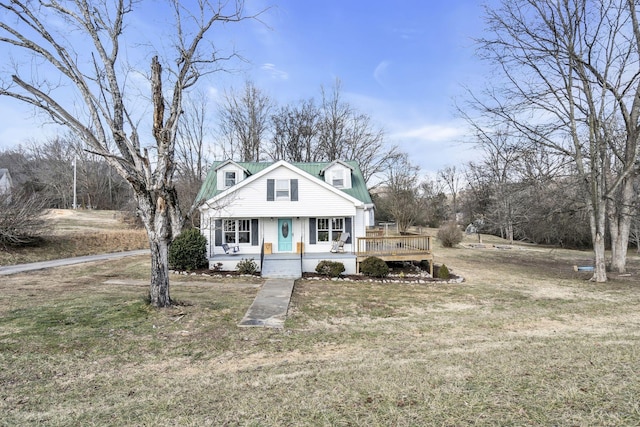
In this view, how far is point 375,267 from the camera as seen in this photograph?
14.5 meters

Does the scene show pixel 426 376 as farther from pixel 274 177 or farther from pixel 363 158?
pixel 363 158

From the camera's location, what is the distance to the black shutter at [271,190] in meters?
16.4

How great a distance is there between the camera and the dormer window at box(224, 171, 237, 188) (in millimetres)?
17906

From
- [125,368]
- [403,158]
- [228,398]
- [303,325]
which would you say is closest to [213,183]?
[303,325]

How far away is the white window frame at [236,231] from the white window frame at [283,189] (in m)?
2.07

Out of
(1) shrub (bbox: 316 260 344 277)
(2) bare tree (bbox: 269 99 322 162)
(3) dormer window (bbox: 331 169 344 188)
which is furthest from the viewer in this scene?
(2) bare tree (bbox: 269 99 322 162)

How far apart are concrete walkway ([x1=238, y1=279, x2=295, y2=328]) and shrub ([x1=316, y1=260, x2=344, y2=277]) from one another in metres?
2.13

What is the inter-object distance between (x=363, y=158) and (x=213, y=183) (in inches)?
831

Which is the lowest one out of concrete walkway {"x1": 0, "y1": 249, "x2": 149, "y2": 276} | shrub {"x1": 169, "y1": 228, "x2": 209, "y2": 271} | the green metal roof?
concrete walkway {"x1": 0, "y1": 249, "x2": 149, "y2": 276}

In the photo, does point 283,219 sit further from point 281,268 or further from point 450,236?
point 450,236

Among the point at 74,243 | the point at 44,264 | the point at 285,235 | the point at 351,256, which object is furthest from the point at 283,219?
the point at 74,243

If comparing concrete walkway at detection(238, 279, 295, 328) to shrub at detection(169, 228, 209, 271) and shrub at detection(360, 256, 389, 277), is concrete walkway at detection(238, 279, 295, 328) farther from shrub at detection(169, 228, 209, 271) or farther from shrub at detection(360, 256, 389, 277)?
shrub at detection(169, 228, 209, 271)

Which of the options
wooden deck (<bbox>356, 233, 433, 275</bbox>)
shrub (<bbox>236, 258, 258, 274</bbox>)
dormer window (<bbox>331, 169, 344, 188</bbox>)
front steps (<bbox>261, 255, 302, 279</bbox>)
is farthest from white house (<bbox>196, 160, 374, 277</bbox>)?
dormer window (<bbox>331, 169, 344, 188</bbox>)

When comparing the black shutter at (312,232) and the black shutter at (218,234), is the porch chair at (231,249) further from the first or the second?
the black shutter at (312,232)
